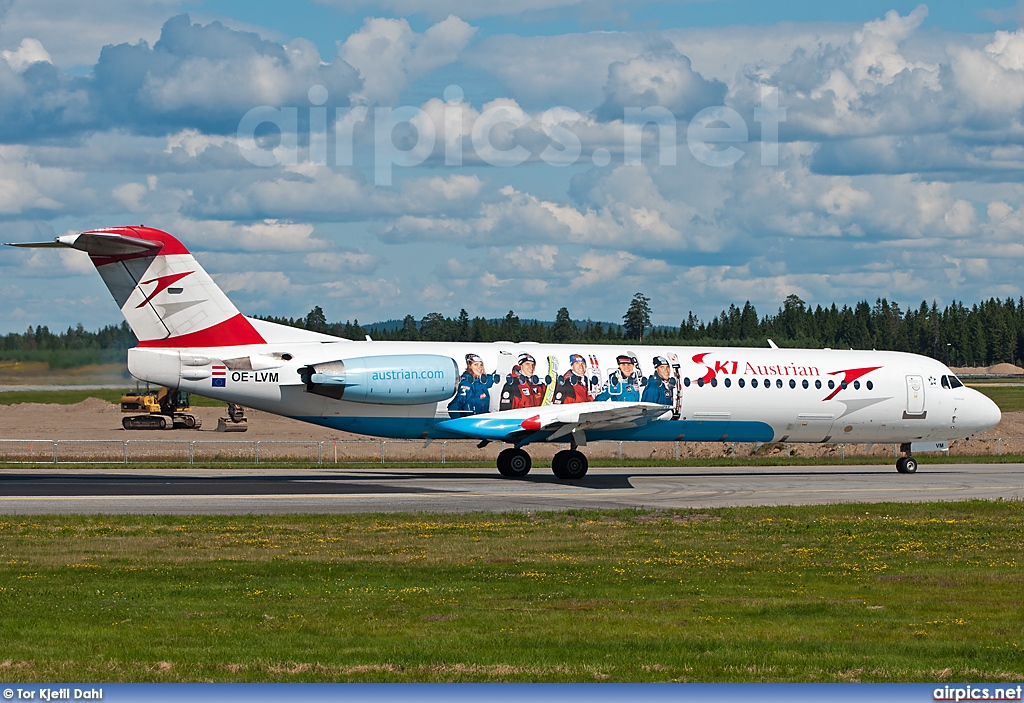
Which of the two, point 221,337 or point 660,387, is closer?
point 221,337

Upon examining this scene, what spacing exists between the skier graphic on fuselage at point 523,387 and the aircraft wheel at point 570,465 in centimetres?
183

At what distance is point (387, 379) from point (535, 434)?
470 cm

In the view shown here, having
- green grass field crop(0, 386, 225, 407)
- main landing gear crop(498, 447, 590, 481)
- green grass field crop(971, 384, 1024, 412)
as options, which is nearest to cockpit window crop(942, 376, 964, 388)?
main landing gear crop(498, 447, 590, 481)

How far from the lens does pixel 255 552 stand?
19.1 m

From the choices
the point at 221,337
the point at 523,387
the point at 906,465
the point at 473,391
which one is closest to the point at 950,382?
the point at 906,465

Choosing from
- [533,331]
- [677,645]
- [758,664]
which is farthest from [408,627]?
[533,331]

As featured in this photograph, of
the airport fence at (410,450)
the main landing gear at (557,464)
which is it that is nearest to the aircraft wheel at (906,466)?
the airport fence at (410,450)

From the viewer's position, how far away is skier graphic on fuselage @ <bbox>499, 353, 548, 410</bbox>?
3434cm

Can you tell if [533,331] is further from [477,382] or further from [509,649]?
[509,649]

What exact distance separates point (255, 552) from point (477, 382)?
15424 millimetres

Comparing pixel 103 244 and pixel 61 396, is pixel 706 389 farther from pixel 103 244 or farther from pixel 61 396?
pixel 61 396

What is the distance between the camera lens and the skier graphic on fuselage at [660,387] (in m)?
35.7

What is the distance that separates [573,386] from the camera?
3488cm

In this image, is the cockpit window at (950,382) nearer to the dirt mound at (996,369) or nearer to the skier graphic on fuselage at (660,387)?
the skier graphic on fuselage at (660,387)
